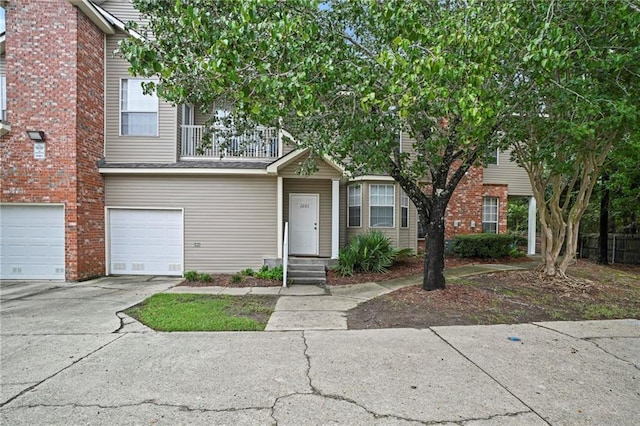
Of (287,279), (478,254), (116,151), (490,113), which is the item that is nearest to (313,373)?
(490,113)

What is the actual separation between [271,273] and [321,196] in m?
3.04

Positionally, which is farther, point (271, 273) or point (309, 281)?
point (271, 273)

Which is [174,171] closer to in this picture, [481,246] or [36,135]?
[36,135]

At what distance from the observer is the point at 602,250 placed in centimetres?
1202

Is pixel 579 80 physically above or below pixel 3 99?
below

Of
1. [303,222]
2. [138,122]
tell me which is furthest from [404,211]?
[138,122]

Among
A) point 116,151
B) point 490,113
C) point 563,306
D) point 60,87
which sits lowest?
point 563,306

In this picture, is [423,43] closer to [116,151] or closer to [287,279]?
[287,279]

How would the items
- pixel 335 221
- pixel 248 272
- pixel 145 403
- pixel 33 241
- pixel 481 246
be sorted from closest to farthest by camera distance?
pixel 145 403 → pixel 33 241 → pixel 248 272 → pixel 335 221 → pixel 481 246

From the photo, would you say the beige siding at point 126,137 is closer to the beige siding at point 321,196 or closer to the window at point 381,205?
the beige siding at point 321,196

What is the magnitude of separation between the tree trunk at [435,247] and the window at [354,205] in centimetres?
471

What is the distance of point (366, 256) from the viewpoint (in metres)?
9.51

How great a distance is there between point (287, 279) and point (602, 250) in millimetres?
11674

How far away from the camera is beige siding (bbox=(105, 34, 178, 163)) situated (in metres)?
9.62
